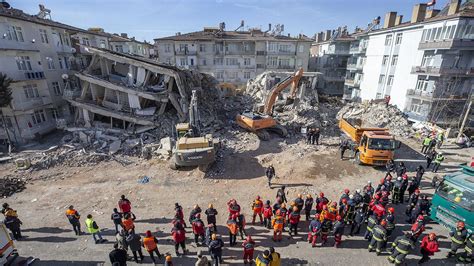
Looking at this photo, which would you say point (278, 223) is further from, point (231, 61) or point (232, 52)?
point (232, 52)

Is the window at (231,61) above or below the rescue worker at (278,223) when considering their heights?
above

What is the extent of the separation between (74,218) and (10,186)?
821 cm

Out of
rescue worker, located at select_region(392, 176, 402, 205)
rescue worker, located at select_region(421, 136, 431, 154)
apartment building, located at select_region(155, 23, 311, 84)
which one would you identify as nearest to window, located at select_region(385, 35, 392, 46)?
apartment building, located at select_region(155, 23, 311, 84)

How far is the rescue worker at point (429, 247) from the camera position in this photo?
7.74 m

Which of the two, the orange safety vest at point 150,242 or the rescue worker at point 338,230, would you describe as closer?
the orange safety vest at point 150,242

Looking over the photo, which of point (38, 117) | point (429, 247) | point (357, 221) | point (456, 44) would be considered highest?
point (456, 44)

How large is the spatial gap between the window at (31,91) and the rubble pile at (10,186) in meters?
9.69

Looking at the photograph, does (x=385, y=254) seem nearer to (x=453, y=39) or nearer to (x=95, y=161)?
(x=95, y=161)

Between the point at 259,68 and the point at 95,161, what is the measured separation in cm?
2979

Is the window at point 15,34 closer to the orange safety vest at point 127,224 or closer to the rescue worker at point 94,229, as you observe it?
the rescue worker at point 94,229

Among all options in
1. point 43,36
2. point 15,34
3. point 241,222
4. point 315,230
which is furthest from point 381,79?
point 15,34

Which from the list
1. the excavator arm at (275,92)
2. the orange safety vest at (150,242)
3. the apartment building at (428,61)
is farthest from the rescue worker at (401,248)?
the apartment building at (428,61)

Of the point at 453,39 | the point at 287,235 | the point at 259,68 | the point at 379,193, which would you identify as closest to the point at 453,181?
the point at 379,193

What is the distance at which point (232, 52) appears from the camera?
3862 cm
